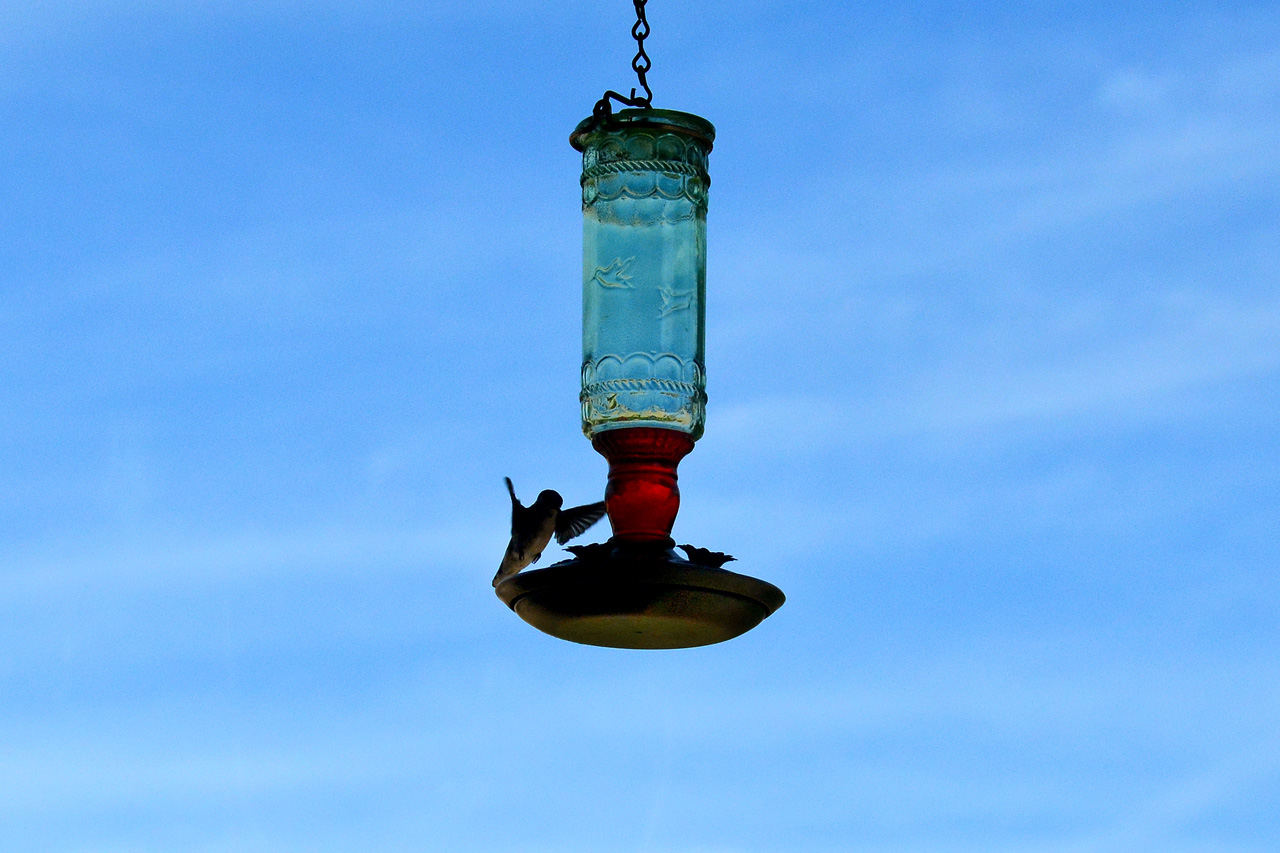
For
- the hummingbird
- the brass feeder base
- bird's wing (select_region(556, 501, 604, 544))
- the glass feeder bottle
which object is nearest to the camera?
the brass feeder base

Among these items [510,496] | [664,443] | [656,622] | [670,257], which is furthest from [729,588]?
[510,496]

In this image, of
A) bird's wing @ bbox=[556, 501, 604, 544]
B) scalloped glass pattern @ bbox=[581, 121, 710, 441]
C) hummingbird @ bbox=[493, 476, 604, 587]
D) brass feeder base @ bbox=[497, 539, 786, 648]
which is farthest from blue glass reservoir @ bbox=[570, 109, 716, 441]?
bird's wing @ bbox=[556, 501, 604, 544]

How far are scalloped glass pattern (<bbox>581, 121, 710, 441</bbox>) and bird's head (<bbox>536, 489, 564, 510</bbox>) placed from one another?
963 millimetres

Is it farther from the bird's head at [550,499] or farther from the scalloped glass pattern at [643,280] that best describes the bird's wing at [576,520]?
the scalloped glass pattern at [643,280]

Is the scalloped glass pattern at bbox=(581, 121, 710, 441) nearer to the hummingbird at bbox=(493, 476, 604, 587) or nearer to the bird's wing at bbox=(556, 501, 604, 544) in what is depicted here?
the hummingbird at bbox=(493, 476, 604, 587)

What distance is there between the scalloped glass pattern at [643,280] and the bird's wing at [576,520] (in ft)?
4.34

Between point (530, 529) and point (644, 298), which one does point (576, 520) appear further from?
point (644, 298)

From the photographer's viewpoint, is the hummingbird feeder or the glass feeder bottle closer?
the hummingbird feeder

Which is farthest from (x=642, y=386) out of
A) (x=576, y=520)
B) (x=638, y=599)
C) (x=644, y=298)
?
(x=576, y=520)

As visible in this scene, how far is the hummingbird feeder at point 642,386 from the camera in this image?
232 inches

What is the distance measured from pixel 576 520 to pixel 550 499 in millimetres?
503

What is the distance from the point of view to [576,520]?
7.82m

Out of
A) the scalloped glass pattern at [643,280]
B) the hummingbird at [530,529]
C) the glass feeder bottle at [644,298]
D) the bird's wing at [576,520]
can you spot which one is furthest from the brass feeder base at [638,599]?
the bird's wing at [576,520]

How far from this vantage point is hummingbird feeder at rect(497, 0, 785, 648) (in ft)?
19.3
